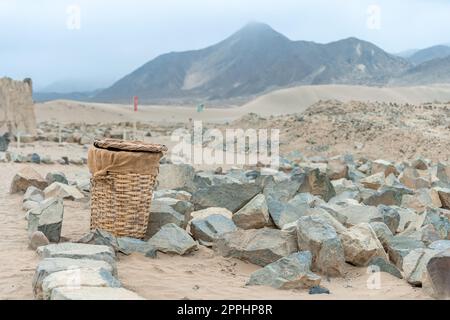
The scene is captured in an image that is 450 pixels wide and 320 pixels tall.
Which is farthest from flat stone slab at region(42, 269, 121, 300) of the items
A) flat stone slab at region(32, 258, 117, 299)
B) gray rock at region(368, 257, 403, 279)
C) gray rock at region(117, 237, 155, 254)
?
gray rock at region(368, 257, 403, 279)

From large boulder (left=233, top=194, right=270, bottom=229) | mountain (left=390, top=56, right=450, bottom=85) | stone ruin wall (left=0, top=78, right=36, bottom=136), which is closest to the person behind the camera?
large boulder (left=233, top=194, right=270, bottom=229)

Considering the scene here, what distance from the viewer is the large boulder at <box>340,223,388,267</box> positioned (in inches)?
184

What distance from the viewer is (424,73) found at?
83938mm

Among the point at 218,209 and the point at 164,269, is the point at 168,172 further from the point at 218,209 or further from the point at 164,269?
the point at 164,269

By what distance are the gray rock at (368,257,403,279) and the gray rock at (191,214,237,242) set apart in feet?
4.00

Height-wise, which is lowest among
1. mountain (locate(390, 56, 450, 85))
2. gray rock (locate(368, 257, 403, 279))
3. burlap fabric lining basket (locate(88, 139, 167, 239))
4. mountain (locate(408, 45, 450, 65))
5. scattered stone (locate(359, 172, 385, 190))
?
scattered stone (locate(359, 172, 385, 190))

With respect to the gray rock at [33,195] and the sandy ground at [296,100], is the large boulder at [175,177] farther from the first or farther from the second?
the sandy ground at [296,100]

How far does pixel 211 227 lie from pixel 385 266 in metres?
1.48

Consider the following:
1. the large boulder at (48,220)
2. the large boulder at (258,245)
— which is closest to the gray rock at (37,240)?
the large boulder at (48,220)

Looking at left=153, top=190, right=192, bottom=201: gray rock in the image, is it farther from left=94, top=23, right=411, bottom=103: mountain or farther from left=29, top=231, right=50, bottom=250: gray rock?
left=94, top=23, right=411, bottom=103: mountain

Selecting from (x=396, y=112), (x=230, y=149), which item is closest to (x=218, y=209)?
(x=230, y=149)

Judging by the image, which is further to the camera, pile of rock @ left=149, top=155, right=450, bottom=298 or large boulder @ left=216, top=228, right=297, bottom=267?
large boulder @ left=216, top=228, right=297, bottom=267

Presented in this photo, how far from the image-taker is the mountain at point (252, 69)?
98.6 metres

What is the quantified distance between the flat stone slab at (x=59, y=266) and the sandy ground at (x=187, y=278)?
10 cm
